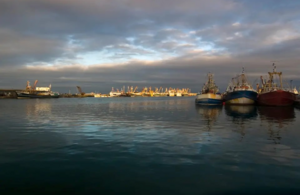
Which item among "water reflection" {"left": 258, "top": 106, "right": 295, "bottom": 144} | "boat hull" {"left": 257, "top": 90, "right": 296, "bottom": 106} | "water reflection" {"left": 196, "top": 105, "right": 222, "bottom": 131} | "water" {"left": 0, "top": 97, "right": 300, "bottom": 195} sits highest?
"boat hull" {"left": 257, "top": 90, "right": 296, "bottom": 106}

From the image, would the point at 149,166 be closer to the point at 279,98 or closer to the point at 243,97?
the point at 279,98

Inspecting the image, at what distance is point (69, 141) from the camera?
67.3 feet

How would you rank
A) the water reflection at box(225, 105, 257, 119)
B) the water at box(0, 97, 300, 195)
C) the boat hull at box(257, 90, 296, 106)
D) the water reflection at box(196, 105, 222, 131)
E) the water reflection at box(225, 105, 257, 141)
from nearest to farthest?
1. the water at box(0, 97, 300, 195)
2. the water reflection at box(225, 105, 257, 141)
3. the water reflection at box(196, 105, 222, 131)
4. the water reflection at box(225, 105, 257, 119)
5. the boat hull at box(257, 90, 296, 106)

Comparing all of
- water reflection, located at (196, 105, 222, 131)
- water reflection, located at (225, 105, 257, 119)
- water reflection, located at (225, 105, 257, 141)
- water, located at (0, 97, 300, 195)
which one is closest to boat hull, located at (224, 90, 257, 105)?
water reflection, located at (225, 105, 257, 119)

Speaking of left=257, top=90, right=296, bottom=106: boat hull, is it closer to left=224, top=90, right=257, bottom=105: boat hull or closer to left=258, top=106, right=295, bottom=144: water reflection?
left=224, top=90, right=257, bottom=105: boat hull

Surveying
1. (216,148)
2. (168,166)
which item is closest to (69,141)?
(168,166)

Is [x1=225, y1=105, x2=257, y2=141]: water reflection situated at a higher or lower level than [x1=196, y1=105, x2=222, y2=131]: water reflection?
higher

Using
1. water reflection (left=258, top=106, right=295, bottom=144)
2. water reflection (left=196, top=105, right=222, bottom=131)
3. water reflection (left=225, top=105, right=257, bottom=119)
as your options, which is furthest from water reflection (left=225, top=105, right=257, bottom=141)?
water reflection (left=196, top=105, right=222, bottom=131)

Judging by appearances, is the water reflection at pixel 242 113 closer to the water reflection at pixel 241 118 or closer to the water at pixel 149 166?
the water reflection at pixel 241 118

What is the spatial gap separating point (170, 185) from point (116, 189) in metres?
2.47

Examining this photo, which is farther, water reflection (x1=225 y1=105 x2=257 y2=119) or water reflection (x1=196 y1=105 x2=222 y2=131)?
water reflection (x1=225 y1=105 x2=257 y2=119)

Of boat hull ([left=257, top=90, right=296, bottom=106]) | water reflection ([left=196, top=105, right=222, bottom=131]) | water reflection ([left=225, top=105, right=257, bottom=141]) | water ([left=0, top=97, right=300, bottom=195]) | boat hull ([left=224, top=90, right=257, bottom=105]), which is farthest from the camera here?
boat hull ([left=224, top=90, right=257, bottom=105])

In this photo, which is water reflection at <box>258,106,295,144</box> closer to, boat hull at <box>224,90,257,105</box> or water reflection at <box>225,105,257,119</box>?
water reflection at <box>225,105,257,119</box>

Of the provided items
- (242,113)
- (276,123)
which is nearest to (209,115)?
(242,113)
